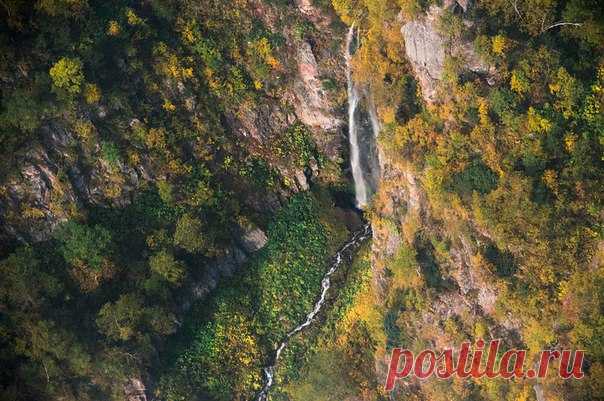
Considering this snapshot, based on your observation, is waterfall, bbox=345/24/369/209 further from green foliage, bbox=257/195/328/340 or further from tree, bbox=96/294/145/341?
tree, bbox=96/294/145/341

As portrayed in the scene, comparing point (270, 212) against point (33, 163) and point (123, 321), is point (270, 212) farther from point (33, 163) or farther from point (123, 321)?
point (33, 163)

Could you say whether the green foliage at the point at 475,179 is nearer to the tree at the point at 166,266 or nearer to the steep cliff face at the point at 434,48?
the steep cliff face at the point at 434,48

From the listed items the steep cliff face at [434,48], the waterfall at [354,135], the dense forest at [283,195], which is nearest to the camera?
the dense forest at [283,195]

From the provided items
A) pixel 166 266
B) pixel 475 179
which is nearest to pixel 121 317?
pixel 166 266

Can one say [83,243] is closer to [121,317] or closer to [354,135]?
[121,317]

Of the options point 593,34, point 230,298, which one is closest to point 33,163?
point 230,298

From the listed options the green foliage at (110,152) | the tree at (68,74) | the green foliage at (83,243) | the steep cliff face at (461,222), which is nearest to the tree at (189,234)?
the green foliage at (83,243)
